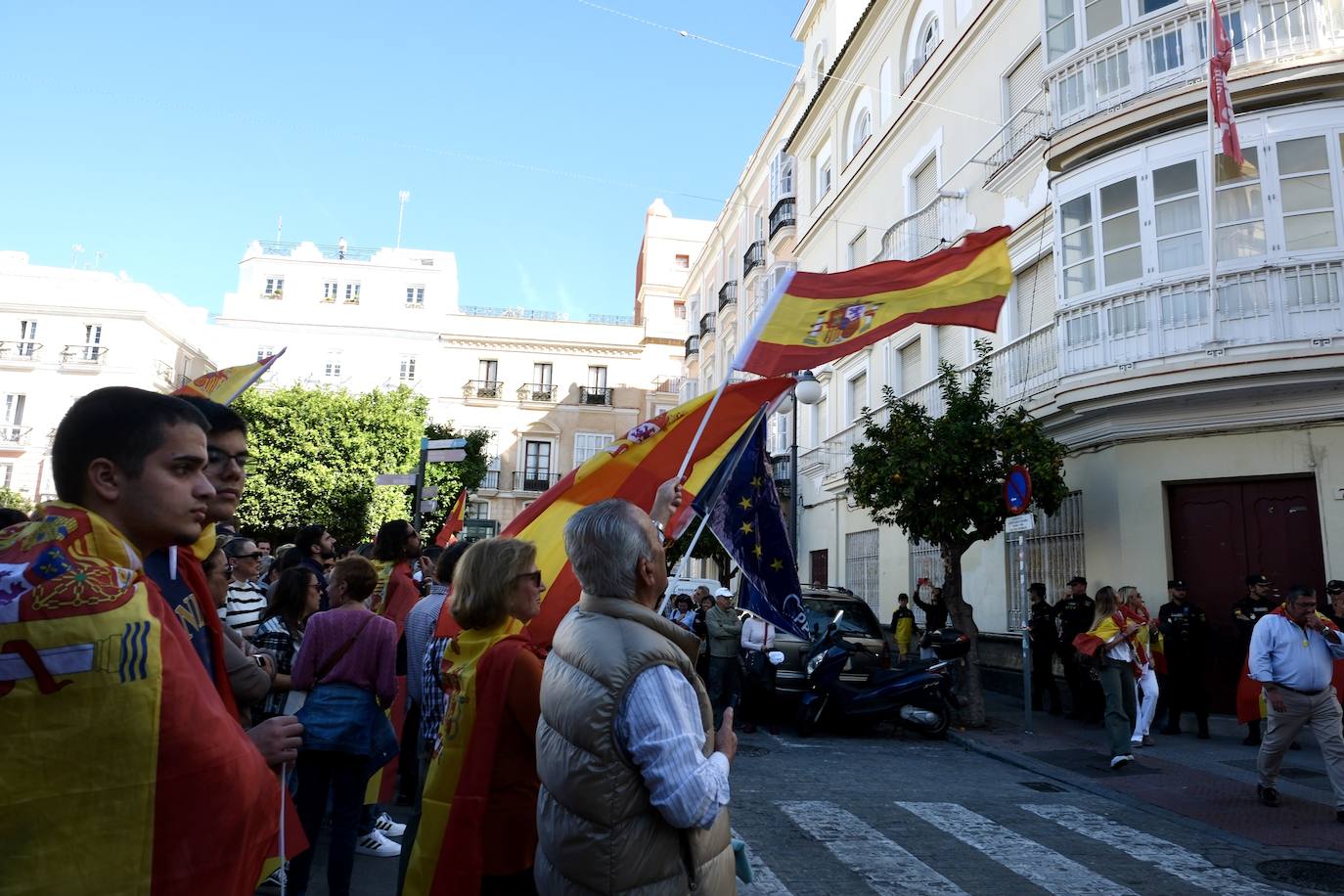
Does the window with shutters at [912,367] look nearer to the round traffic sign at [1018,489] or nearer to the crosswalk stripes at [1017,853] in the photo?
the round traffic sign at [1018,489]

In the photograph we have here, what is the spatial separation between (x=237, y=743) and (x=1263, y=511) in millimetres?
13149

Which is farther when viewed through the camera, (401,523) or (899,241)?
(899,241)

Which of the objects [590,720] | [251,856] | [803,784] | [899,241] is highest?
[899,241]

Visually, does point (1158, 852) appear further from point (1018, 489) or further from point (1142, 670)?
point (1018, 489)

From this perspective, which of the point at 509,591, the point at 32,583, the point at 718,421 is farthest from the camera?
the point at 718,421

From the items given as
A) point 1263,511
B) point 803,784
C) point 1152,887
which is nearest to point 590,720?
point 1152,887

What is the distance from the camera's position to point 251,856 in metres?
1.62

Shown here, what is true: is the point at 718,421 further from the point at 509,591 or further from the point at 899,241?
the point at 899,241

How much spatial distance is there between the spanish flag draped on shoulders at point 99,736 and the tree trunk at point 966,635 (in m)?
11.5

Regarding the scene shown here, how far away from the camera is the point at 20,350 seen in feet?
138

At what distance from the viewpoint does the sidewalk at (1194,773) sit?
689 centimetres

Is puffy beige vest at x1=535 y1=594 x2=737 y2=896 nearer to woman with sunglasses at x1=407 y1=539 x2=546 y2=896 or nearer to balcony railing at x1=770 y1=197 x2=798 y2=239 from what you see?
woman with sunglasses at x1=407 y1=539 x2=546 y2=896

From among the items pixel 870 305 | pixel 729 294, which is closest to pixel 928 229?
pixel 870 305

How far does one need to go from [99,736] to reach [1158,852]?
661 centimetres
